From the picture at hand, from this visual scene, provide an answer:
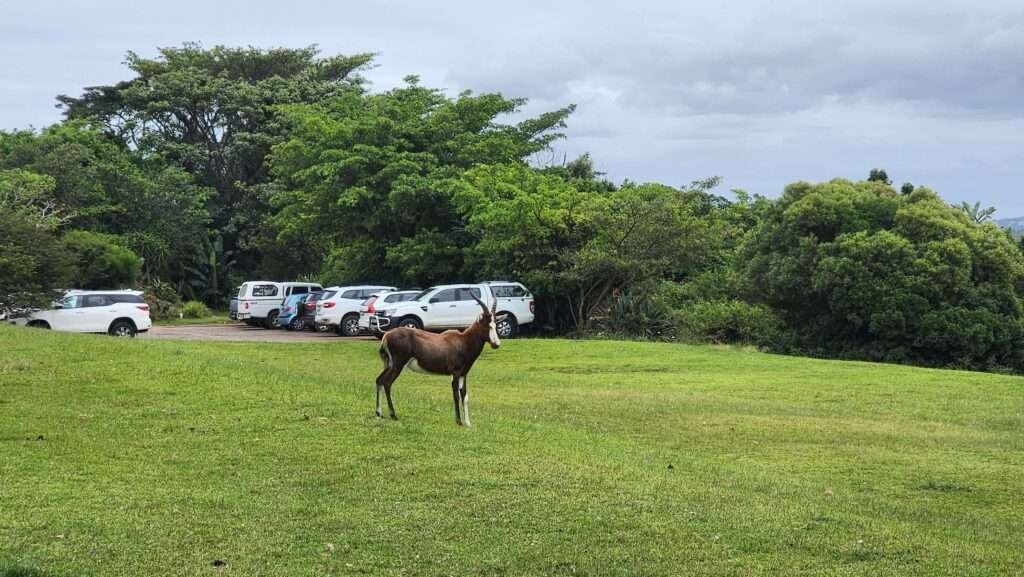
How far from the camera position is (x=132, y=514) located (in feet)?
24.4

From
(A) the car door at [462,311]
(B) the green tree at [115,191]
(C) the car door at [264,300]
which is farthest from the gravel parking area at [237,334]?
(B) the green tree at [115,191]

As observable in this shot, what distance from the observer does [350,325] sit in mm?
32062

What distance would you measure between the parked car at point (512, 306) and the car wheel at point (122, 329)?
9.60 m

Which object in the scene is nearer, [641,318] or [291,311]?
[641,318]

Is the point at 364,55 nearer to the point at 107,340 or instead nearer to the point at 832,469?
the point at 107,340

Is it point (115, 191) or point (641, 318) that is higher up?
point (115, 191)

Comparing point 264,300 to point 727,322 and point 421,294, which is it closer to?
point 421,294

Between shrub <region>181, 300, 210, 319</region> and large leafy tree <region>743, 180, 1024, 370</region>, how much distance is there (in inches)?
1010

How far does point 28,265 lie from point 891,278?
825 inches

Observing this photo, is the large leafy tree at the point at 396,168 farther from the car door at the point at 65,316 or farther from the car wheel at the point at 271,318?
the car door at the point at 65,316

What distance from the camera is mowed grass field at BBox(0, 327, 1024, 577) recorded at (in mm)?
6645

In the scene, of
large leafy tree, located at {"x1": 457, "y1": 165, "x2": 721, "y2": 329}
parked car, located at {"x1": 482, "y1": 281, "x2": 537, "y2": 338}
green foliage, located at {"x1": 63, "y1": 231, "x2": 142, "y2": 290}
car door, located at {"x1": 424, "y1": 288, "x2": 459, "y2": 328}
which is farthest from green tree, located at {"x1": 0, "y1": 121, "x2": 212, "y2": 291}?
parked car, located at {"x1": 482, "y1": 281, "x2": 537, "y2": 338}

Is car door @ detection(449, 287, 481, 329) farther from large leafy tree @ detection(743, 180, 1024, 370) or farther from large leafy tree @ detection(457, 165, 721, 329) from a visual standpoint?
large leafy tree @ detection(743, 180, 1024, 370)

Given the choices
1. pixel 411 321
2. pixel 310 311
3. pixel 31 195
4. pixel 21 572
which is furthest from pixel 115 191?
Answer: pixel 21 572
